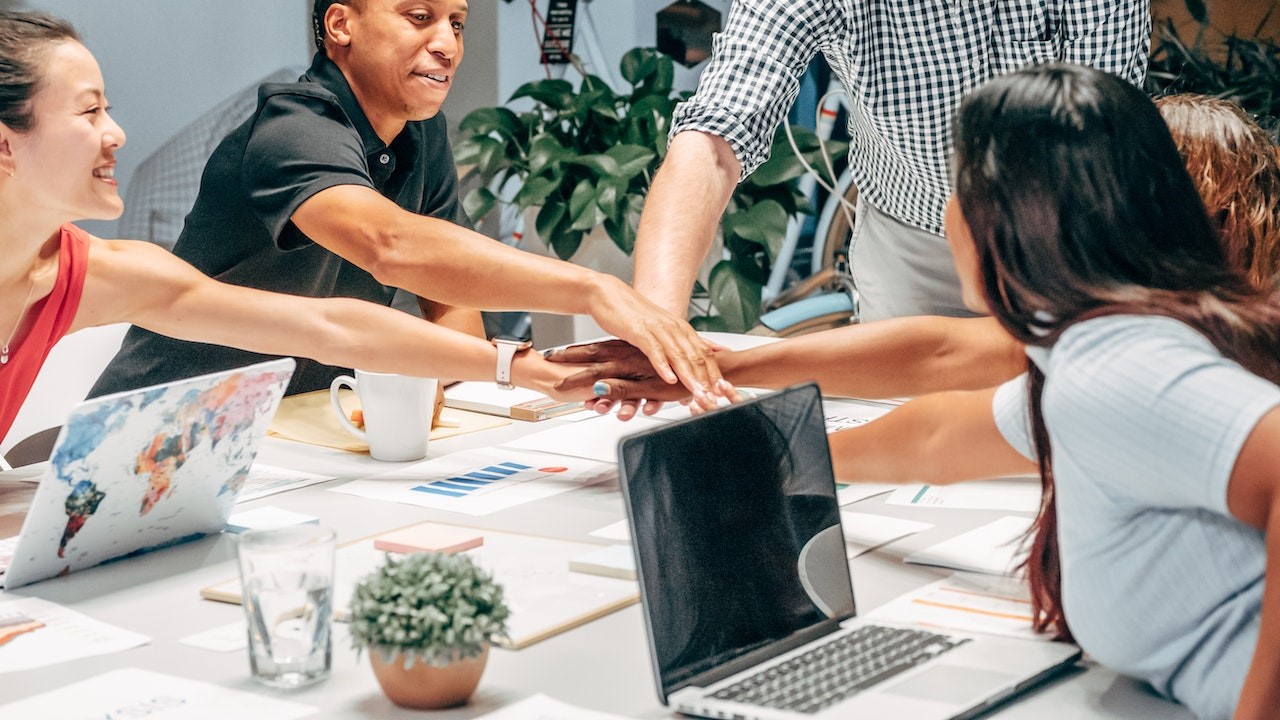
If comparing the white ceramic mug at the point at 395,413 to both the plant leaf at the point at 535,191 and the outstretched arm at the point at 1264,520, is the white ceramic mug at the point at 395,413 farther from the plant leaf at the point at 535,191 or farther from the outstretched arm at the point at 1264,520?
the plant leaf at the point at 535,191

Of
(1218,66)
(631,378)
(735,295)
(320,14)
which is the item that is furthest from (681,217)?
(1218,66)

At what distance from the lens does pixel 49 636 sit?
1119mm

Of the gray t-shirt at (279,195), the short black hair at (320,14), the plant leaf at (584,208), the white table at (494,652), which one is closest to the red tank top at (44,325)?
the gray t-shirt at (279,195)

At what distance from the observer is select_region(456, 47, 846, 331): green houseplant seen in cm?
390

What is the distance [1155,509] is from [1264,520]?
0.08 m

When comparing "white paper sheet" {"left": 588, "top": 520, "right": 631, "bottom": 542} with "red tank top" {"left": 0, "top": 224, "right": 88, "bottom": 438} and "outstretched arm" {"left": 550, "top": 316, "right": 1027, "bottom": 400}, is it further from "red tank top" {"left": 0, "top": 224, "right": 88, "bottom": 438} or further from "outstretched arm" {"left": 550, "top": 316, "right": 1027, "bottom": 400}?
"red tank top" {"left": 0, "top": 224, "right": 88, "bottom": 438}

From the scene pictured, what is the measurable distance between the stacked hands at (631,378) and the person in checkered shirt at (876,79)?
0.40 ft

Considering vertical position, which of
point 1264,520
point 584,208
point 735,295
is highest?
point 1264,520

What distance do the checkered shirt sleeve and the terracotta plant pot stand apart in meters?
1.34

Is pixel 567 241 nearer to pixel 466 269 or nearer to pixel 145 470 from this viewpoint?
pixel 466 269

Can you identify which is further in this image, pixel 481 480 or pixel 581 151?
pixel 581 151

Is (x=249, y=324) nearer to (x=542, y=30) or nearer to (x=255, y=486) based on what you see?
(x=255, y=486)

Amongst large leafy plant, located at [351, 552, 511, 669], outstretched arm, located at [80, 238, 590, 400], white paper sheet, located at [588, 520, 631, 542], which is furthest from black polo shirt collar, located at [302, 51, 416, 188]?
large leafy plant, located at [351, 552, 511, 669]

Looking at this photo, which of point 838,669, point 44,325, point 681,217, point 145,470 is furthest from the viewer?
point 681,217
